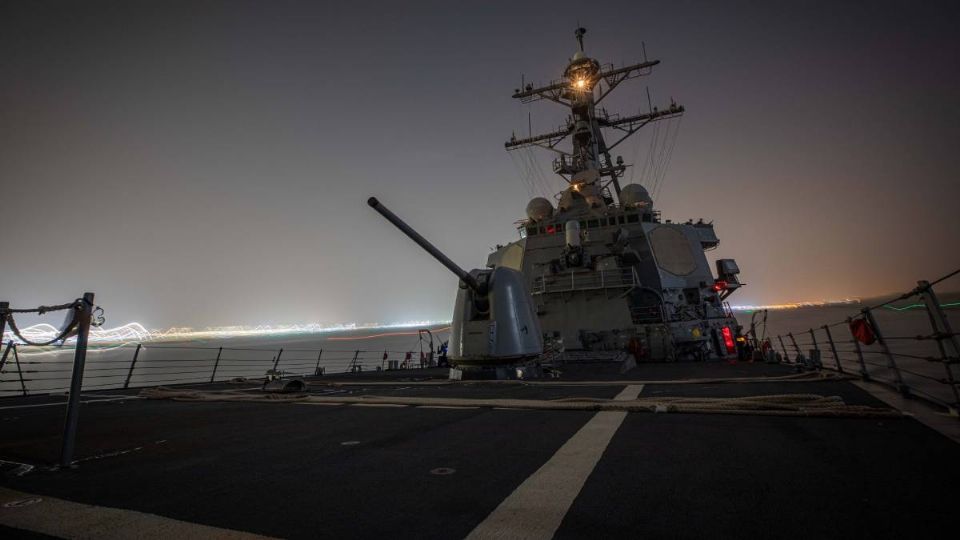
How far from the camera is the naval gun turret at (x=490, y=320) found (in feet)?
26.8

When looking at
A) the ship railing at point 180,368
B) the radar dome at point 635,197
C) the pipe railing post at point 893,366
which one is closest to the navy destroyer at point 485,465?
the pipe railing post at point 893,366

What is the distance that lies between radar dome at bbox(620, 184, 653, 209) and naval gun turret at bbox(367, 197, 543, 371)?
13.1m

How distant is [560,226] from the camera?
762 inches

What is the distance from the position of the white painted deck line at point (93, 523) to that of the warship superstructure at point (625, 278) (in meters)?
12.6

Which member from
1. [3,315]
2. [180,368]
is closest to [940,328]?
[3,315]

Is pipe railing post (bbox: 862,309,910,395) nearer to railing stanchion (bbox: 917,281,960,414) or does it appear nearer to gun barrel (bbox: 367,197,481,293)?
railing stanchion (bbox: 917,281,960,414)

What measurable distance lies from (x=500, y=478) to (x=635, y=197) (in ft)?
65.2

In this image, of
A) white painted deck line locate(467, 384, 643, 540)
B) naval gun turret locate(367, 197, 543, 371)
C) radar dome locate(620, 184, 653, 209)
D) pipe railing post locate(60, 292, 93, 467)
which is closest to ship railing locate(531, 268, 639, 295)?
radar dome locate(620, 184, 653, 209)

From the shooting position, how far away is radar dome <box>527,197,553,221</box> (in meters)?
21.5

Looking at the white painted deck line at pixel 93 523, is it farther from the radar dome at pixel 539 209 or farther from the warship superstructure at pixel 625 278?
the radar dome at pixel 539 209

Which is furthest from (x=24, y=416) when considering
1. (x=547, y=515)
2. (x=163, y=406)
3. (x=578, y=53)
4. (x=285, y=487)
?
(x=578, y=53)

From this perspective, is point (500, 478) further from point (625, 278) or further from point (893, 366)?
point (625, 278)

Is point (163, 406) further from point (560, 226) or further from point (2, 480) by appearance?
point (560, 226)

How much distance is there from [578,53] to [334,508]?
2851 centimetres
